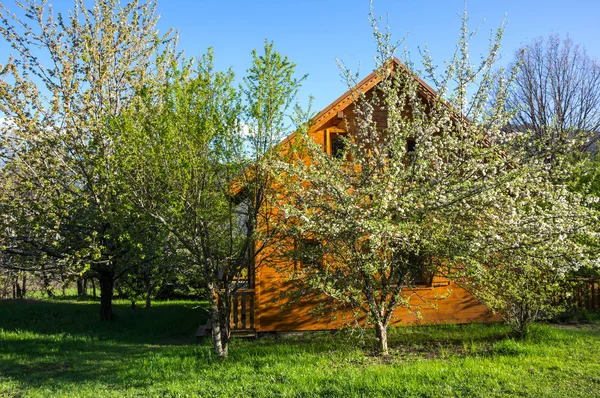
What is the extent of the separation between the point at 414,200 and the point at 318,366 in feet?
12.1

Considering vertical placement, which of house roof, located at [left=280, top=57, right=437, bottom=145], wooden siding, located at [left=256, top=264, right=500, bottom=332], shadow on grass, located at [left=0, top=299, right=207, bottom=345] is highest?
house roof, located at [left=280, top=57, right=437, bottom=145]

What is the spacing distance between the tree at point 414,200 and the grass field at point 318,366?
143 cm

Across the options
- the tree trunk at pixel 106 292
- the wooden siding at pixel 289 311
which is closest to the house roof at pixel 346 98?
the wooden siding at pixel 289 311

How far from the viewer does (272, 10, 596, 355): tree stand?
9.02m

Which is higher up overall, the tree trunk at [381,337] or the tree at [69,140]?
the tree at [69,140]

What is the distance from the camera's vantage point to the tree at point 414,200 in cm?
902

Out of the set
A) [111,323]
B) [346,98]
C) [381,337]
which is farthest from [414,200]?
[111,323]

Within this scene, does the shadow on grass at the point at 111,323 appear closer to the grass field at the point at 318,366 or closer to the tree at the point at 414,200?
the grass field at the point at 318,366

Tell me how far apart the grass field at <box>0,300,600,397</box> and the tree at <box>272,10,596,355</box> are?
1.43 meters

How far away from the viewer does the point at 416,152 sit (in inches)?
376

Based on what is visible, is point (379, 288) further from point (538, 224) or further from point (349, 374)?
point (538, 224)

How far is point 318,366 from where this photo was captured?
29.2 feet

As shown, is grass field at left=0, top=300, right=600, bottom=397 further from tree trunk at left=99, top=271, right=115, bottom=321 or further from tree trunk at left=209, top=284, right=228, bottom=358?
tree trunk at left=99, top=271, right=115, bottom=321

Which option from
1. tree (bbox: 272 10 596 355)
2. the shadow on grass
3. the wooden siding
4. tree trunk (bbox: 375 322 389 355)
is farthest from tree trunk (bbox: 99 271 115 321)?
tree trunk (bbox: 375 322 389 355)
